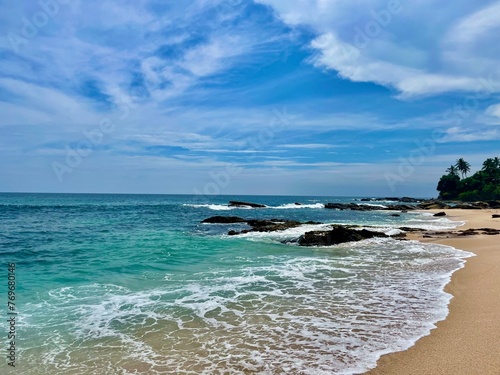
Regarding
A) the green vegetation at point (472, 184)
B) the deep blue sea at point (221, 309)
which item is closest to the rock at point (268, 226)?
the deep blue sea at point (221, 309)

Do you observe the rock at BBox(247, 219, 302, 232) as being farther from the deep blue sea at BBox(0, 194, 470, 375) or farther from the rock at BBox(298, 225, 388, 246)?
the deep blue sea at BBox(0, 194, 470, 375)

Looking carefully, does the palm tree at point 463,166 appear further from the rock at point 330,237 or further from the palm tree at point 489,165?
the rock at point 330,237

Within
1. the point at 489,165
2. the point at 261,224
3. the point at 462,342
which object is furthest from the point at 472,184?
the point at 462,342

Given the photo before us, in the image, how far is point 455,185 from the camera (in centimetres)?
11969

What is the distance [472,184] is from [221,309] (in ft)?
424

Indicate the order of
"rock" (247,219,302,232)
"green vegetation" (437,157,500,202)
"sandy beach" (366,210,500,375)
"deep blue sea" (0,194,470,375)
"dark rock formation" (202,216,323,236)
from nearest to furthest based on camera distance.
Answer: "sandy beach" (366,210,500,375), "deep blue sea" (0,194,470,375), "dark rock formation" (202,216,323,236), "rock" (247,219,302,232), "green vegetation" (437,157,500,202)

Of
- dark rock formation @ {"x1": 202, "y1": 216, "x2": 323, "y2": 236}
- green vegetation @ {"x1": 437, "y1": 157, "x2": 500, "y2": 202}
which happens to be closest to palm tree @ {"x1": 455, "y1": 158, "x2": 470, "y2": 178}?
green vegetation @ {"x1": 437, "y1": 157, "x2": 500, "y2": 202}

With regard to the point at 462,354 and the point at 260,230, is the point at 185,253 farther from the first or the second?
the point at 462,354

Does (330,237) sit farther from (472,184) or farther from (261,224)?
(472,184)

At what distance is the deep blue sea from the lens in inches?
248

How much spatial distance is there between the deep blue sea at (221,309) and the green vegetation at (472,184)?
10717 cm

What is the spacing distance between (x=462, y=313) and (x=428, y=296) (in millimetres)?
1792

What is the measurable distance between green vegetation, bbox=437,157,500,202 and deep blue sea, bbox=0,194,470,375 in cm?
10717

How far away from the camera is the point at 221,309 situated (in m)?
9.34
